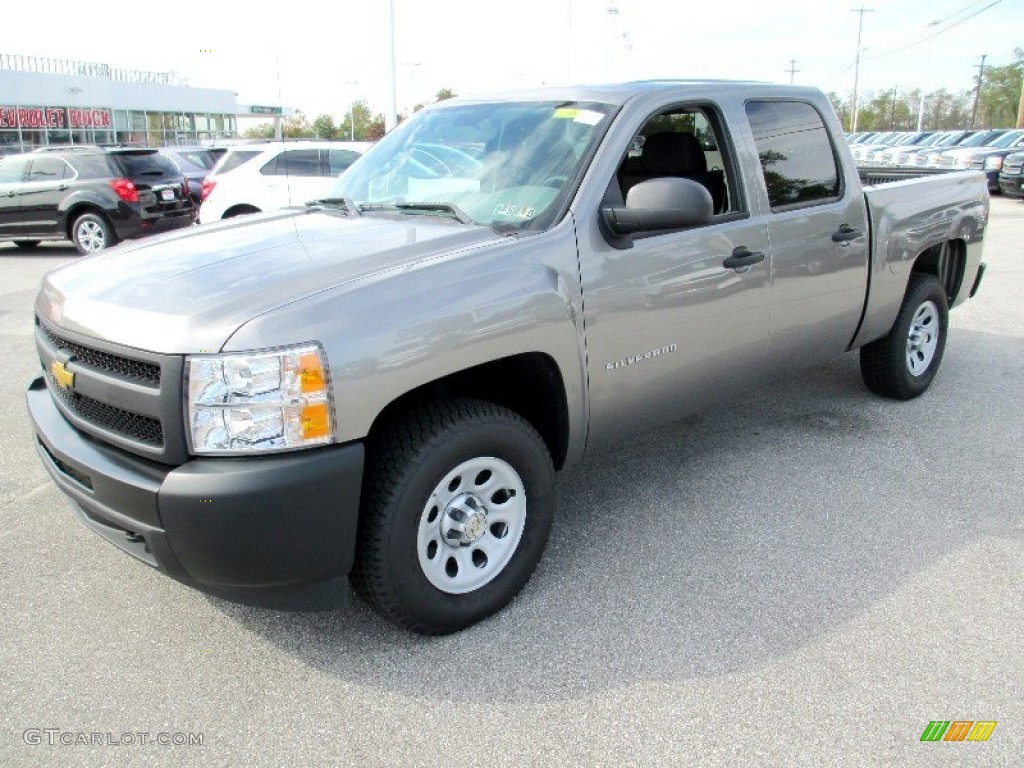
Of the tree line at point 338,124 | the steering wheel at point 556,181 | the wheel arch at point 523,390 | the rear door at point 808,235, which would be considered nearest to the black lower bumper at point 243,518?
the wheel arch at point 523,390

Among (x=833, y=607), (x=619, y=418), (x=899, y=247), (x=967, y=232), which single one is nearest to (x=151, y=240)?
(x=619, y=418)

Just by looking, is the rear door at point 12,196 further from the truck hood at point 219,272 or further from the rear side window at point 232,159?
the truck hood at point 219,272

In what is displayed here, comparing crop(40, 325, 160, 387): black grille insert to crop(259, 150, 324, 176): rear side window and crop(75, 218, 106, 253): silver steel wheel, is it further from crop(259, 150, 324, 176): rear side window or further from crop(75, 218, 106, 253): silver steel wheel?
crop(75, 218, 106, 253): silver steel wheel

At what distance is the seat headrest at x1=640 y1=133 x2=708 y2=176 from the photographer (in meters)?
4.30

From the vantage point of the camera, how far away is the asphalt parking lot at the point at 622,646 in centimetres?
254

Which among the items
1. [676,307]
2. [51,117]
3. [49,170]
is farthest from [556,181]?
[51,117]

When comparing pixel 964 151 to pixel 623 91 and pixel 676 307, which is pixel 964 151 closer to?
pixel 623 91

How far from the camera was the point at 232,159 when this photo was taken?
14406 mm

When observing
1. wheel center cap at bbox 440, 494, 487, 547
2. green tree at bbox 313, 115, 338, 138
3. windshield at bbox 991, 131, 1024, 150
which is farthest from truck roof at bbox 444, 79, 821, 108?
green tree at bbox 313, 115, 338, 138

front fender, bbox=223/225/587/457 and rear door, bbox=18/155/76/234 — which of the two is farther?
rear door, bbox=18/155/76/234

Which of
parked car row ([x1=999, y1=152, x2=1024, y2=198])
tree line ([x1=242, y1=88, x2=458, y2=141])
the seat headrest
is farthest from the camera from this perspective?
tree line ([x1=242, y1=88, x2=458, y2=141])

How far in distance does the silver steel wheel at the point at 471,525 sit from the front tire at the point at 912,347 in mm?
3187

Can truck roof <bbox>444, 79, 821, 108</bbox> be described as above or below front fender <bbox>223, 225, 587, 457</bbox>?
above

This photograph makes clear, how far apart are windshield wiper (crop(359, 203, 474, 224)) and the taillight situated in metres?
10.6
